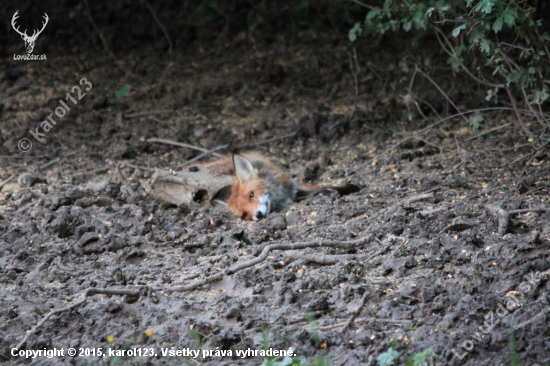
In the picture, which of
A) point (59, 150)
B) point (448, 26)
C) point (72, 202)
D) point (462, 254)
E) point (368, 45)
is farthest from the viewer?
point (368, 45)

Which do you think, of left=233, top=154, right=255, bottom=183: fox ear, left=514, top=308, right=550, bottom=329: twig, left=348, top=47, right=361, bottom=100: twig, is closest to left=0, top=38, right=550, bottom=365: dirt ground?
left=514, top=308, right=550, bottom=329: twig

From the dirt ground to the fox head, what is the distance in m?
0.22

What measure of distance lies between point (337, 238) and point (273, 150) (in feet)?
9.36

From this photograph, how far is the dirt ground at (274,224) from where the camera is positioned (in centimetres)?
344

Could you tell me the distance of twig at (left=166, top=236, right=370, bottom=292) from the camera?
4105 mm

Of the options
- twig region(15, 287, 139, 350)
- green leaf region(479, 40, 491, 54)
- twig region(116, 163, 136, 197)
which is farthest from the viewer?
twig region(116, 163, 136, 197)

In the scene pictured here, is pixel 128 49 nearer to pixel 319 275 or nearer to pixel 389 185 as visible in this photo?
pixel 389 185

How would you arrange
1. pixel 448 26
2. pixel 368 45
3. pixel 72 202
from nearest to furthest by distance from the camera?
pixel 72 202 < pixel 448 26 < pixel 368 45

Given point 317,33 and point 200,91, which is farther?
point 317,33

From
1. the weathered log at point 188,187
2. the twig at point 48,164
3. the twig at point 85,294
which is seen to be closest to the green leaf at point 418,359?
the twig at point 85,294

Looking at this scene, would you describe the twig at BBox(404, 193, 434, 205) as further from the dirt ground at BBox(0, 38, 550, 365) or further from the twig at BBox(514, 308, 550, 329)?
the twig at BBox(514, 308, 550, 329)

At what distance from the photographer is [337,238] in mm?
4691

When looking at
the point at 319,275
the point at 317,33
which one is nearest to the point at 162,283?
the point at 319,275

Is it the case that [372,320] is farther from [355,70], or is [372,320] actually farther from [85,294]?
[355,70]
